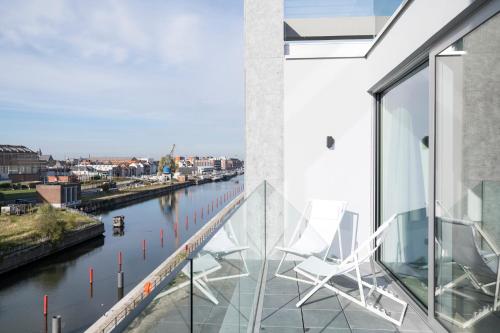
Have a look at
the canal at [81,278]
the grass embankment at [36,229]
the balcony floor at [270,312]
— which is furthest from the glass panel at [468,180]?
the grass embankment at [36,229]

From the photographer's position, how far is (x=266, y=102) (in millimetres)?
4355

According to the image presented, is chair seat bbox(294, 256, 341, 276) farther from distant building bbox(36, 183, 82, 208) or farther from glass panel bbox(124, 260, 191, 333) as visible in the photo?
distant building bbox(36, 183, 82, 208)

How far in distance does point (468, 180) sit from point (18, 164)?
2928 inches

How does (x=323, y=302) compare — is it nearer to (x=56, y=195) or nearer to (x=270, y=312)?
(x=270, y=312)

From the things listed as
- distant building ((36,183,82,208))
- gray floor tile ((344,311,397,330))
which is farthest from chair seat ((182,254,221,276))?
distant building ((36,183,82,208))

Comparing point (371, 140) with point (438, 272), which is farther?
point (371, 140)

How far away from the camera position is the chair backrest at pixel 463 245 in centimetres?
193

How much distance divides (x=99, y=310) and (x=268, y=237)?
10993mm

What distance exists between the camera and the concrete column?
4336 millimetres

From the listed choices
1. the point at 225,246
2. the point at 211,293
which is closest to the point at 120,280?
the point at 225,246

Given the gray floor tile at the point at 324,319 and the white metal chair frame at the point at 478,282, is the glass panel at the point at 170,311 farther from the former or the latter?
the gray floor tile at the point at 324,319

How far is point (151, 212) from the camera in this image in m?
35.8

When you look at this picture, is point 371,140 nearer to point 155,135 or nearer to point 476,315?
point 476,315

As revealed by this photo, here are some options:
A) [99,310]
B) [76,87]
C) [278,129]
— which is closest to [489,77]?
[278,129]
